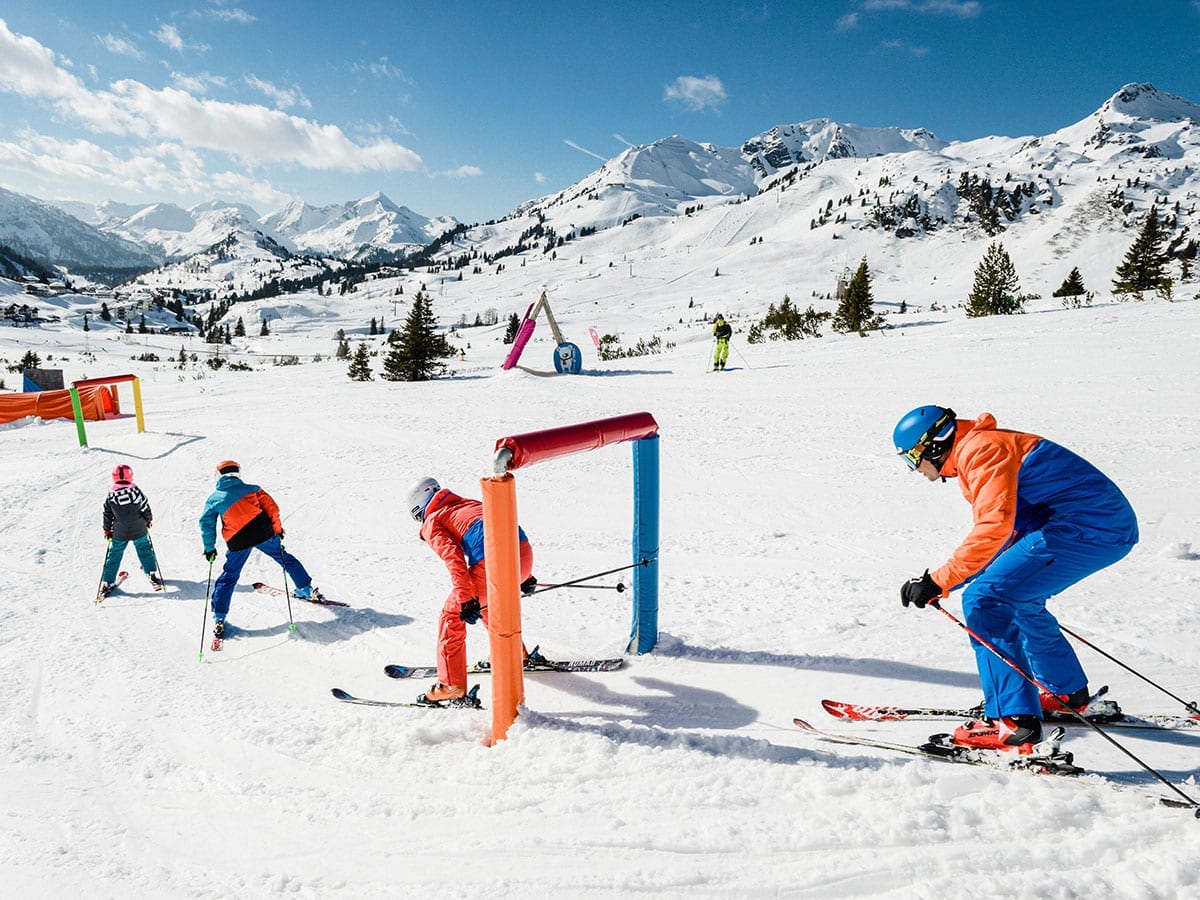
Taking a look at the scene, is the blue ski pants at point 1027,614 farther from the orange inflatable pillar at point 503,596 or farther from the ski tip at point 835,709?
the orange inflatable pillar at point 503,596

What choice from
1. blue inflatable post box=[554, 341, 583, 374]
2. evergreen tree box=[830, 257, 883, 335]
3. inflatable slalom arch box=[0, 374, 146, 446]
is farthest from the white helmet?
evergreen tree box=[830, 257, 883, 335]

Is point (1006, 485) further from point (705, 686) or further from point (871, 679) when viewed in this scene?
point (705, 686)

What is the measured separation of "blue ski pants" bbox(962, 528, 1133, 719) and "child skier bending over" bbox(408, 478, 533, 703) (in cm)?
259

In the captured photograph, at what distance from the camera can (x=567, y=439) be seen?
11.6 ft

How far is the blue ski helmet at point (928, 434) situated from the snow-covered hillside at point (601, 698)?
1.53m

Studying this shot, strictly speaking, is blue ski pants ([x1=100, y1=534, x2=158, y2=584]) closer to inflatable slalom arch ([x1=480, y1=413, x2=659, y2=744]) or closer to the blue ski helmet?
inflatable slalom arch ([x1=480, y1=413, x2=659, y2=744])

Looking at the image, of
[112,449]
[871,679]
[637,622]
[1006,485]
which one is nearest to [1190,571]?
[871,679]

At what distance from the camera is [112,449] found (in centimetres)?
1283

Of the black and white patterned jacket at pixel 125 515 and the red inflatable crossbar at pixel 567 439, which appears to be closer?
the red inflatable crossbar at pixel 567 439

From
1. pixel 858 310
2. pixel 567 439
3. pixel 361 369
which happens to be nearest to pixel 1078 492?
pixel 567 439

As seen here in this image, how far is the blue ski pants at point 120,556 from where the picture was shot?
21.4 feet

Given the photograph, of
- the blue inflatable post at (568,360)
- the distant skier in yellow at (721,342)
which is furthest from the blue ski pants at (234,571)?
the blue inflatable post at (568,360)

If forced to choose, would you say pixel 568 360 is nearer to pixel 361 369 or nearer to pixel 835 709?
pixel 361 369

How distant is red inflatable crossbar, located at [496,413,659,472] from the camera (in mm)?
3182
